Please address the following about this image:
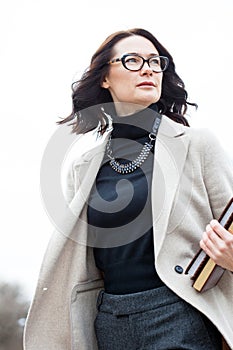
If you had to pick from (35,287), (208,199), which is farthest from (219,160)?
(35,287)

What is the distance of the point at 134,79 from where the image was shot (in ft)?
3.23

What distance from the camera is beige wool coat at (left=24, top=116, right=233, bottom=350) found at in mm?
850

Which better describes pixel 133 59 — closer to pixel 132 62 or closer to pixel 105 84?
pixel 132 62

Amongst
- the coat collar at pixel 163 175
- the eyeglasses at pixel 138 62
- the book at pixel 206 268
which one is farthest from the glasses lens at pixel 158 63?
the book at pixel 206 268

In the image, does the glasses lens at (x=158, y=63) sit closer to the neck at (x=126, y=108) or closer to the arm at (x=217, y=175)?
the neck at (x=126, y=108)

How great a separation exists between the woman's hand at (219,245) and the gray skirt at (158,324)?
0.11 metres

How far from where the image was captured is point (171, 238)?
874 mm

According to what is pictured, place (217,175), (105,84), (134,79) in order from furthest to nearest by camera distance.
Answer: (105,84)
(134,79)
(217,175)

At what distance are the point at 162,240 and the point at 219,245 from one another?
12cm

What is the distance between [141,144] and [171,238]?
0.71 feet

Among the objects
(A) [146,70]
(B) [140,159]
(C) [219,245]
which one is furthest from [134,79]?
(C) [219,245]

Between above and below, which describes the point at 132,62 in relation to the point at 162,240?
above

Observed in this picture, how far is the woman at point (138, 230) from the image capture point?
83 cm

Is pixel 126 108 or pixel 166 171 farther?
pixel 126 108
